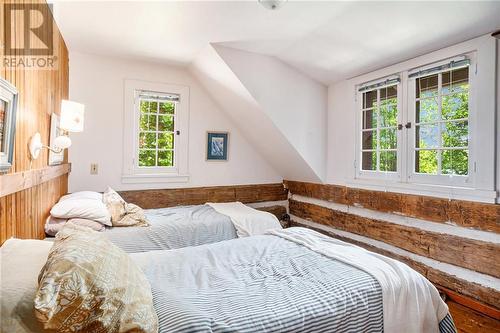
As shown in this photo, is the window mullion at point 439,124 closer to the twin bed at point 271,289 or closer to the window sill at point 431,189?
the window sill at point 431,189

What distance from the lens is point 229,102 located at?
379cm

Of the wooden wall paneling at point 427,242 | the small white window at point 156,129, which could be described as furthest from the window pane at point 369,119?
the small white window at point 156,129

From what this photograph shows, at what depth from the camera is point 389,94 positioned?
311 cm

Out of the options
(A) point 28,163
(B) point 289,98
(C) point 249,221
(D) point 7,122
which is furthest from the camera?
(B) point 289,98

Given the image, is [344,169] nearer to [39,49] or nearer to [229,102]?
[229,102]

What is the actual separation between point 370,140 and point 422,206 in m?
0.96

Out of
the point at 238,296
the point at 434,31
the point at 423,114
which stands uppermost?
the point at 434,31

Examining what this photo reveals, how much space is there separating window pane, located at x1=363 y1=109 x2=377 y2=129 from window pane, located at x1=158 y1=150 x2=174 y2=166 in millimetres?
2433

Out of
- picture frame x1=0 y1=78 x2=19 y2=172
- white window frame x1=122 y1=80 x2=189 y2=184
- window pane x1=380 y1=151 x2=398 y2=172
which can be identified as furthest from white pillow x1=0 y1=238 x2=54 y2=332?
window pane x1=380 y1=151 x2=398 y2=172

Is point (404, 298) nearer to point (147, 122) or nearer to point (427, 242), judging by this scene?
point (427, 242)

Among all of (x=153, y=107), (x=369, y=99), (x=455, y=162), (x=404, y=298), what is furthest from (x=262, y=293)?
(x=153, y=107)

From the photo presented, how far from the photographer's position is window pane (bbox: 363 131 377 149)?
3.29m

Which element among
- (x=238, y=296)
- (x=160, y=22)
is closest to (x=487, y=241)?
(x=238, y=296)

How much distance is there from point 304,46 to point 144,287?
2.75m
